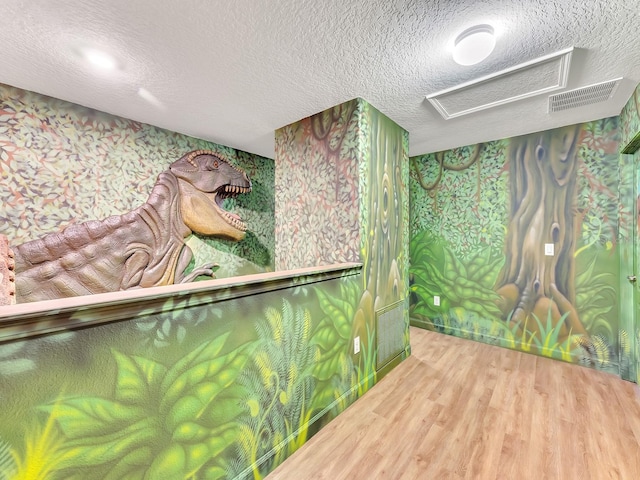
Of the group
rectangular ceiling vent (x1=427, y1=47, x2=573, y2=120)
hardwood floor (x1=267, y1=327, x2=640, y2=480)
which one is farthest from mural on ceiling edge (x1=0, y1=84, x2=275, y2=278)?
rectangular ceiling vent (x1=427, y1=47, x2=573, y2=120)

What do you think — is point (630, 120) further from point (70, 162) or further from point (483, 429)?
point (70, 162)

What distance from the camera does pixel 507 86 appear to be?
1.84 meters

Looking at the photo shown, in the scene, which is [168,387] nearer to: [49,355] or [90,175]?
[49,355]

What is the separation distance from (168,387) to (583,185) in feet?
12.0

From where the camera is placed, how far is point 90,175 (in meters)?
2.14

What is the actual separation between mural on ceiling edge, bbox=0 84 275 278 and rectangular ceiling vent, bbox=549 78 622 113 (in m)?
3.22

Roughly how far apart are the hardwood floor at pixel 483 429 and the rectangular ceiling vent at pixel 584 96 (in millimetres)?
2287

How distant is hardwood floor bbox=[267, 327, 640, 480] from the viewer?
140cm

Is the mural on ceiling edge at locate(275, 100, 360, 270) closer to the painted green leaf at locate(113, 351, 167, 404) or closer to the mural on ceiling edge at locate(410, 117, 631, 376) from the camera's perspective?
the painted green leaf at locate(113, 351, 167, 404)

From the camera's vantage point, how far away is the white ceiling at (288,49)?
122cm

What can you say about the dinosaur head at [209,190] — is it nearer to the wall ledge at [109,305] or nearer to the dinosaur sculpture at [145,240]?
the dinosaur sculpture at [145,240]

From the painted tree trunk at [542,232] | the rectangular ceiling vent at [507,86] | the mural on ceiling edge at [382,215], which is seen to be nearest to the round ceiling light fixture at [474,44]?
the rectangular ceiling vent at [507,86]

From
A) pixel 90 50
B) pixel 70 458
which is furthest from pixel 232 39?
pixel 70 458

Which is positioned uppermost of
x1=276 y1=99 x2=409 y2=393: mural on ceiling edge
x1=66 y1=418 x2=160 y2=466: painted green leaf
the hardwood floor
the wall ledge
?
x1=276 y1=99 x2=409 y2=393: mural on ceiling edge
